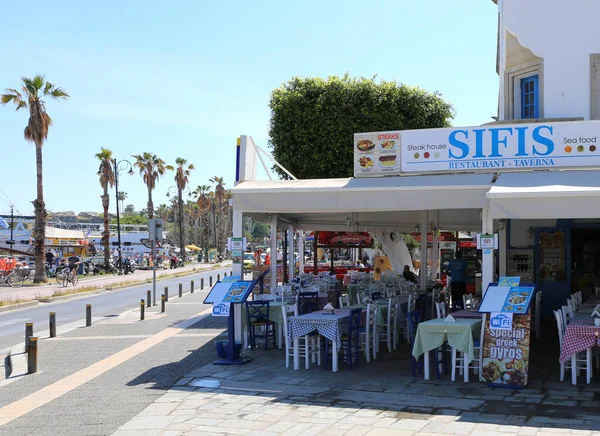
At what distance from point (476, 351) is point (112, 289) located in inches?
951

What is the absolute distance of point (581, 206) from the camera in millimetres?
8984

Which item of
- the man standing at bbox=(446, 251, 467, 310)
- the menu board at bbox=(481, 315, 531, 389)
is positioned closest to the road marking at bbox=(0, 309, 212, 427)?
the menu board at bbox=(481, 315, 531, 389)

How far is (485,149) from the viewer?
1140 cm

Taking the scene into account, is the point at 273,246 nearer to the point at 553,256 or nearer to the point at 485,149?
the point at 485,149

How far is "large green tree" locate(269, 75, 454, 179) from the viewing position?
81.5ft

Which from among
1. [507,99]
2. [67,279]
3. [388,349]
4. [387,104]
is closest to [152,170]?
[67,279]

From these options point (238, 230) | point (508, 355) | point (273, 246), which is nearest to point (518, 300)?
point (508, 355)

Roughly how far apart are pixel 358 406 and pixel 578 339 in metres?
3.13

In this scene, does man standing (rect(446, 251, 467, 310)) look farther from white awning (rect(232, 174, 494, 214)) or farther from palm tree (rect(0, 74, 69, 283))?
palm tree (rect(0, 74, 69, 283))

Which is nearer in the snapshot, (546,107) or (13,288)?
(546,107)

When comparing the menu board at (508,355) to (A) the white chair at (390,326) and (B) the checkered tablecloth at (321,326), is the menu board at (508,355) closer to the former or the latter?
(B) the checkered tablecloth at (321,326)

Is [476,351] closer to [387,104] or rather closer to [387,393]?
[387,393]

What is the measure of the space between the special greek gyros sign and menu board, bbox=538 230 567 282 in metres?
4.78

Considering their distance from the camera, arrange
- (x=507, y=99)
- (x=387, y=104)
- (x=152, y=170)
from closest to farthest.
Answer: (x=507, y=99)
(x=387, y=104)
(x=152, y=170)
